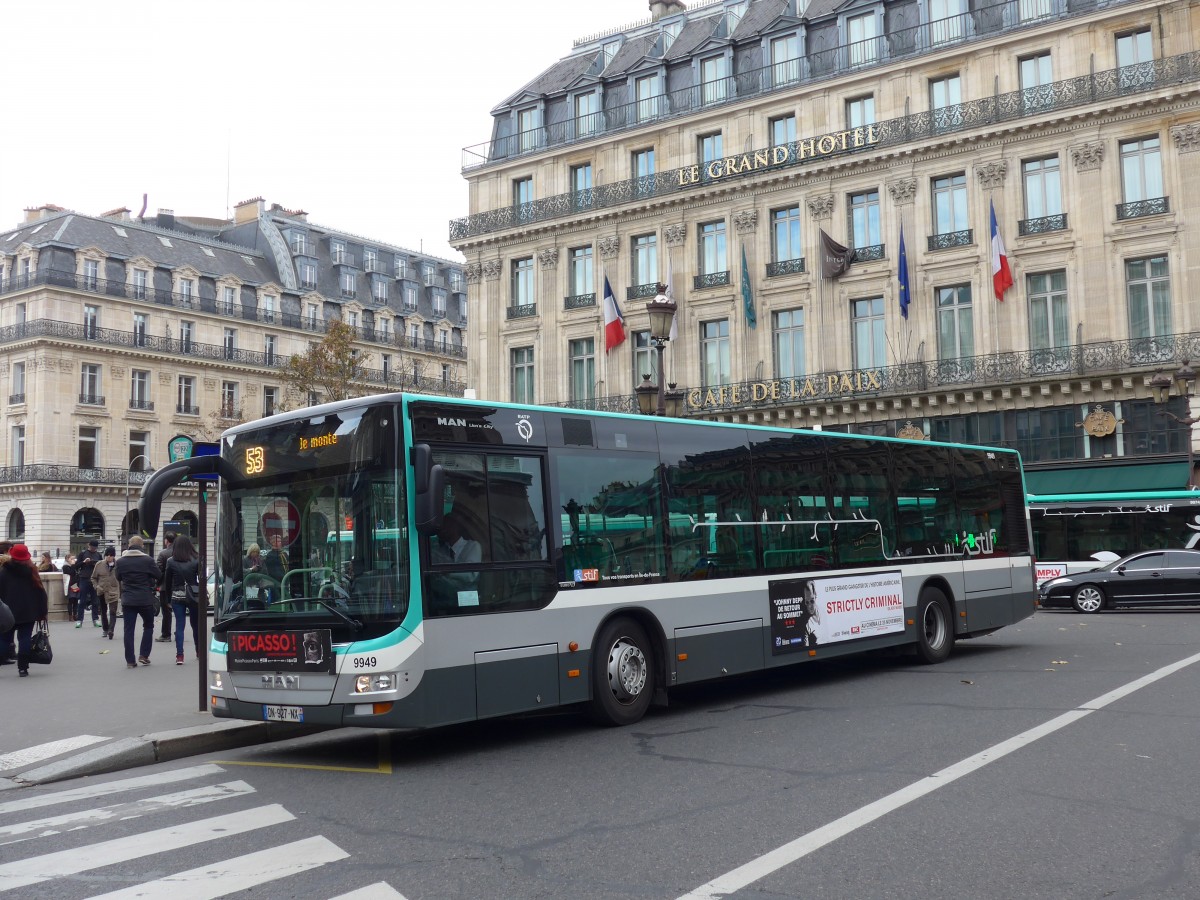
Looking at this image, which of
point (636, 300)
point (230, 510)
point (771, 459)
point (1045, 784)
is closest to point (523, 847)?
point (1045, 784)

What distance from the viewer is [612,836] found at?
20.7ft

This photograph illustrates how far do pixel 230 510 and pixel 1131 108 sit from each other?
100 feet

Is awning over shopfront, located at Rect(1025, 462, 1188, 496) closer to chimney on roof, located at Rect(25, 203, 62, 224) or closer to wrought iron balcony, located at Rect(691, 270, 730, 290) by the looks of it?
wrought iron balcony, located at Rect(691, 270, 730, 290)

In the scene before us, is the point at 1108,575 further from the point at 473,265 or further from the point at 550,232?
the point at 473,265

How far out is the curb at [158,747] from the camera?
29.0ft

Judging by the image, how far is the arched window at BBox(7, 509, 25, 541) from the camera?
61.6 m

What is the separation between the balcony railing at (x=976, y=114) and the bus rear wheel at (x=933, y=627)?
2308 centimetres

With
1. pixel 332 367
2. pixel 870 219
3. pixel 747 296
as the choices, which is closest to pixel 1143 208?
pixel 870 219

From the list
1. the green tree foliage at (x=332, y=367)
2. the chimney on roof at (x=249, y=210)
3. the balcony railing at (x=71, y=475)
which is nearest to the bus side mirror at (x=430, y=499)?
the green tree foliage at (x=332, y=367)

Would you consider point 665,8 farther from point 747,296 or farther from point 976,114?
point 976,114

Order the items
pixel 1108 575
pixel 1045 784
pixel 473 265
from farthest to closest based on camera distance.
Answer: pixel 473 265 → pixel 1108 575 → pixel 1045 784

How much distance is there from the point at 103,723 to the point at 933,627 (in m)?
9.85

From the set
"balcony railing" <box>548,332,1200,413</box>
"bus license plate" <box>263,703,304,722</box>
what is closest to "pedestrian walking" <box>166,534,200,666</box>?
"bus license plate" <box>263,703,304,722</box>

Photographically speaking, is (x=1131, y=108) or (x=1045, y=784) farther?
(x=1131, y=108)
